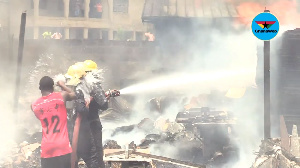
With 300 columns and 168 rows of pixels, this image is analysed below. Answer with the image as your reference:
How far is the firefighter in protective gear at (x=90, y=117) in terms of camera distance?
6.70m

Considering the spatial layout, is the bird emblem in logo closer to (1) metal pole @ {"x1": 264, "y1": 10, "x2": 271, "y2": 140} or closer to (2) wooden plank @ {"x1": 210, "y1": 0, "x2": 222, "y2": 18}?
(1) metal pole @ {"x1": 264, "y1": 10, "x2": 271, "y2": 140}

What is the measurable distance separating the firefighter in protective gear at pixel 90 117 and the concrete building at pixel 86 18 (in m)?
28.2

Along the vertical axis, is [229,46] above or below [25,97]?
above

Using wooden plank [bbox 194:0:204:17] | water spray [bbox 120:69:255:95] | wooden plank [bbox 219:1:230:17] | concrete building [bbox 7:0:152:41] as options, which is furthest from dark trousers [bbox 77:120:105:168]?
Answer: concrete building [bbox 7:0:152:41]

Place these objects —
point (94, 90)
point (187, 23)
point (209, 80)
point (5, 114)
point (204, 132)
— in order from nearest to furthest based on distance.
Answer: point (94, 90), point (204, 132), point (5, 114), point (209, 80), point (187, 23)

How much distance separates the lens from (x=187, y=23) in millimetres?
20250

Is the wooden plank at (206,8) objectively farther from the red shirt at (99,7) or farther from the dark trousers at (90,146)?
the red shirt at (99,7)

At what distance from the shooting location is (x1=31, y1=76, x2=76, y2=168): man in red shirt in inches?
225

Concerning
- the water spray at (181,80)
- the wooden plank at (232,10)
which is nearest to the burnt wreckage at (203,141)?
the water spray at (181,80)

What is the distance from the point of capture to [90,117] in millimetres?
6840

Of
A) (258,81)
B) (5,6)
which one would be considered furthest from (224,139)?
(5,6)

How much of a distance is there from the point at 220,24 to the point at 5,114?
11.3 meters

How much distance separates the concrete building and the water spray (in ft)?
53.2

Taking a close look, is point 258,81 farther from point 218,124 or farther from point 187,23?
point 187,23
